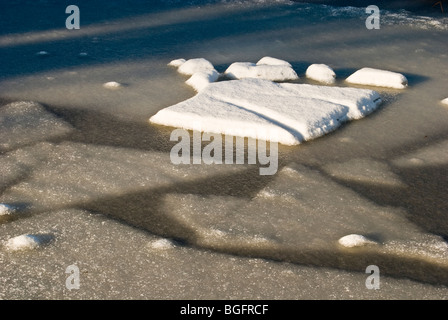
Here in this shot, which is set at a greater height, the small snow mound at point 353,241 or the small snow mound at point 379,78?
the small snow mound at point 379,78

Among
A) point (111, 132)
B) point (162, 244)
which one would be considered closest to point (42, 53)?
point (111, 132)

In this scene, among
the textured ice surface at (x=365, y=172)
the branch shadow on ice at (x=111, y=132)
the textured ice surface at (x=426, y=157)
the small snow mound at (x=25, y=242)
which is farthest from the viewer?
the branch shadow on ice at (x=111, y=132)

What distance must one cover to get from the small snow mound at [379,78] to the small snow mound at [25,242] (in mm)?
1783

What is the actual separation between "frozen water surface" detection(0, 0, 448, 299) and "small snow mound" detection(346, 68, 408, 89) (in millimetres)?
44

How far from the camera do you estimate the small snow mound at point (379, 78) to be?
2.86m

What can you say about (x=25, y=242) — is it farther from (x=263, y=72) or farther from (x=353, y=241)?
(x=263, y=72)

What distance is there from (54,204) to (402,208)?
105 cm

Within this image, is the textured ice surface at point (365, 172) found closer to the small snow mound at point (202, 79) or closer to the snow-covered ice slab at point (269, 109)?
the snow-covered ice slab at point (269, 109)

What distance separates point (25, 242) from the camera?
1612 mm

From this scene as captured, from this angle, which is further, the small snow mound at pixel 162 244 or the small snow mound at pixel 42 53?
the small snow mound at pixel 42 53

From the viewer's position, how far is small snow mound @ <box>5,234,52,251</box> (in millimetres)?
1606

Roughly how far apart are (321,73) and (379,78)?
272 millimetres

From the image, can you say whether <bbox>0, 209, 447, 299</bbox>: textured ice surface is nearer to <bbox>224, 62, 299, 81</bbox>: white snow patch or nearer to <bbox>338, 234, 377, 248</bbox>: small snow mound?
<bbox>338, 234, 377, 248</bbox>: small snow mound

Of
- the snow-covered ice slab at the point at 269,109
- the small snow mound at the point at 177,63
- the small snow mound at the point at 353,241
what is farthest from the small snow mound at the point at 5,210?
the small snow mound at the point at 177,63
